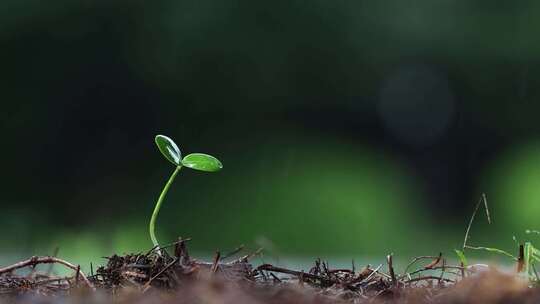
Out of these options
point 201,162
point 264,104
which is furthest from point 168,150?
point 264,104

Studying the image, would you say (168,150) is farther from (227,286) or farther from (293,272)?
(227,286)

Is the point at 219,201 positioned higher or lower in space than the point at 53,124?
lower

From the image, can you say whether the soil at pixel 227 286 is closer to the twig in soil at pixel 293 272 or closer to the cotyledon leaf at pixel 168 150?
the twig in soil at pixel 293 272

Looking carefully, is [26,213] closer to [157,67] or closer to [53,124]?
[53,124]

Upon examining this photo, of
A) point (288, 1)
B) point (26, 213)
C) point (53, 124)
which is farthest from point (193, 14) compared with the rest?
point (26, 213)

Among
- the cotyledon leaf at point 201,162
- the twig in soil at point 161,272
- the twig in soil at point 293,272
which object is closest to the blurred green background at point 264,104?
the cotyledon leaf at point 201,162

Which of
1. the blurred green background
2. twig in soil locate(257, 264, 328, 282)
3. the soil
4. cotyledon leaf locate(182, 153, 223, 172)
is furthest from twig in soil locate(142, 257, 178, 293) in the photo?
the blurred green background
